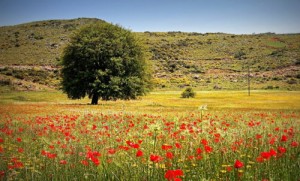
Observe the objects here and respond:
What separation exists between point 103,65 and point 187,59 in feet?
315

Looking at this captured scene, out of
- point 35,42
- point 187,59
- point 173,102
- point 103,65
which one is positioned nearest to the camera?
point 103,65

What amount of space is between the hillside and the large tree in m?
25.9

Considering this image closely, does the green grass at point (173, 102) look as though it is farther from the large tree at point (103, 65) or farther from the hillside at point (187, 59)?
the hillside at point (187, 59)

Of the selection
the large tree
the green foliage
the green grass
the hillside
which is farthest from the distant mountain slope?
the green foliage

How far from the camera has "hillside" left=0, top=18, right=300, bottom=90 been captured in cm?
9186

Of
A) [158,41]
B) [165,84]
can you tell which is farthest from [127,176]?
[158,41]

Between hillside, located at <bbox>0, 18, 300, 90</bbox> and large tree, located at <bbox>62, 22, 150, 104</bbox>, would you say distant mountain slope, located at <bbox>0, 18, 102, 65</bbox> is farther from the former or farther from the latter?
large tree, located at <bbox>62, 22, 150, 104</bbox>

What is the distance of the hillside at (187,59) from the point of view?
301ft

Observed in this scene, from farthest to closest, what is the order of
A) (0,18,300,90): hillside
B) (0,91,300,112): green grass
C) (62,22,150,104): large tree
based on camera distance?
(0,18,300,90): hillside → (62,22,150,104): large tree → (0,91,300,112): green grass

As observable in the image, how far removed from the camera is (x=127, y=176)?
6.14 meters

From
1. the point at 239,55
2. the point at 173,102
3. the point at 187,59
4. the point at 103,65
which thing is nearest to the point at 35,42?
the point at 187,59

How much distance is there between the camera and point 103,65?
43531mm

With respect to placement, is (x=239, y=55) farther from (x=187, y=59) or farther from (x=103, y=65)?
(x=103, y=65)

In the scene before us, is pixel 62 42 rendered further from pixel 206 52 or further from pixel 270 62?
pixel 270 62
